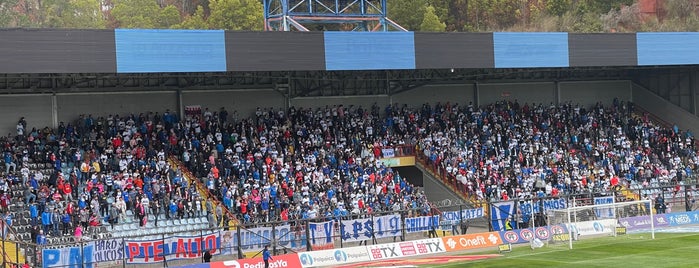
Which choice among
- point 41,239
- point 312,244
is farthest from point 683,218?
point 41,239

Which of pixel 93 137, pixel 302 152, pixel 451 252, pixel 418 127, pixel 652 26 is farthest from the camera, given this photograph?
pixel 652 26

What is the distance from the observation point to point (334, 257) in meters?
36.8

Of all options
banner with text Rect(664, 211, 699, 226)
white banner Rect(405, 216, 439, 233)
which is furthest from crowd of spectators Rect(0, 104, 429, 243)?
banner with text Rect(664, 211, 699, 226)

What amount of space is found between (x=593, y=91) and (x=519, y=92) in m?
5.66

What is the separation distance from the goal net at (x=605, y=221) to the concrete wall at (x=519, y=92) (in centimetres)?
1911

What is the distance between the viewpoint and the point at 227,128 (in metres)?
51.3

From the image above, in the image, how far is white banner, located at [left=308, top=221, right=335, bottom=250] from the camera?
122 feet

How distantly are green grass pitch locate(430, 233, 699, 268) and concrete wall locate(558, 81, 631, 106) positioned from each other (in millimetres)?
23846

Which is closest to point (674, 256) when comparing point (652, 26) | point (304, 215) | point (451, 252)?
point (451, 252)

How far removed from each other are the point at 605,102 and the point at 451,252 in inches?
1193

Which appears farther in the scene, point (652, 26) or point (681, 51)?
point (652, 26)

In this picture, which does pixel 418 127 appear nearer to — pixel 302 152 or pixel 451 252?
pixel 302 152

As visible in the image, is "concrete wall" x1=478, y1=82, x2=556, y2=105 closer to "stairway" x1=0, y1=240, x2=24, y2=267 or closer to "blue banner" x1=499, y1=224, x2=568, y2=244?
"blue banner" x1=499, y1=224, x2=568, y2=244

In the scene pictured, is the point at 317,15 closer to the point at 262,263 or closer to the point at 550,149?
the point at 550,149
